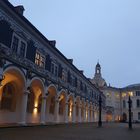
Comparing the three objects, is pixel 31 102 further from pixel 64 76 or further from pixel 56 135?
pixel 56 135

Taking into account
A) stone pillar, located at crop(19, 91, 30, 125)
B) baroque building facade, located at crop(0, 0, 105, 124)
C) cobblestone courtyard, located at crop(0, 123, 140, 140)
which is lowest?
cobblestone courtyard, located at crop(0, 123, 140, 140)

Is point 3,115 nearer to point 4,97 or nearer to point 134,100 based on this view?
point 4,97

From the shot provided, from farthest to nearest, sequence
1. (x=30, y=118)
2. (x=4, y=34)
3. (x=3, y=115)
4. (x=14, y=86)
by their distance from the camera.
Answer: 1. (x=30, y=118)
2. (x=14, y=86)
3. (x=3, y=115)
4. (x=4, y=34)

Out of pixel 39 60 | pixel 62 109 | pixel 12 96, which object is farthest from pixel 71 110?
pixel 12 96

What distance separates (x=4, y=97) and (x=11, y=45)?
5547 mm

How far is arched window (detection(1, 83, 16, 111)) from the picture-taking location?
22516 mm

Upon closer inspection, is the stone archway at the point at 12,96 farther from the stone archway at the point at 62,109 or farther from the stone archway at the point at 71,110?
the stone archway at the point at 71,110

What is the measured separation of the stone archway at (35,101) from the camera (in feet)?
88.2

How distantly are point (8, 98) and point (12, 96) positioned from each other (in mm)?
663

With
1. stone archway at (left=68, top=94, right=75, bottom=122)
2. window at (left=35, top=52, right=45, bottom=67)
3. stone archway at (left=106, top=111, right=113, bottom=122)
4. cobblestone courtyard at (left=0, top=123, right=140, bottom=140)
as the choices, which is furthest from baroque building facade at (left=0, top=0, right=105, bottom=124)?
stone archway at (left=106, top=111, right=113, bottom=122)

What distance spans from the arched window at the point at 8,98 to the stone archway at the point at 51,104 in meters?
7.54

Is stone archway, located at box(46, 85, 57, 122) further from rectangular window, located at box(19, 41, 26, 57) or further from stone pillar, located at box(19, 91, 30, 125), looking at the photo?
rectangular window, located at box(19, 41, 26, 57)

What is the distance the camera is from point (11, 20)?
20.6 metres

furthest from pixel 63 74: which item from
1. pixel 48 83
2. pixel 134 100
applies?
pixel 134 100
